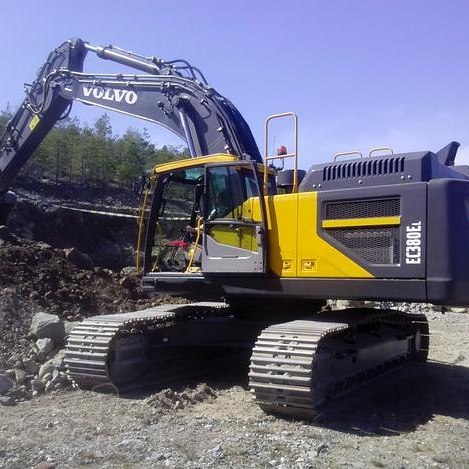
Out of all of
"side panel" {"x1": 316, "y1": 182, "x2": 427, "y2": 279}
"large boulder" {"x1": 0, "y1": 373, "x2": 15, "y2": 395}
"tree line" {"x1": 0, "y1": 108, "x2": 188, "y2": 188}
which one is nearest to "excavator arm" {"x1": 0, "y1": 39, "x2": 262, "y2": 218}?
"side panel" {"x1": 316, "y1": 182, "x2": 427, "y2": 279}

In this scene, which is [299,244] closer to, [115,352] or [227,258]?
[227,258]

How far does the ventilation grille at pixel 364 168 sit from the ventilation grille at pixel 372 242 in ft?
2.07

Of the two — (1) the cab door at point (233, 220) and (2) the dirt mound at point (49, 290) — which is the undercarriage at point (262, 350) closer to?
(1) the cab door at point (233, 220)

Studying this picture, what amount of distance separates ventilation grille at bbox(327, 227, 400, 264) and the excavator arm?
1.82 m

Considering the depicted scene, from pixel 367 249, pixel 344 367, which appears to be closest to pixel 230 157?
pixel 367 249

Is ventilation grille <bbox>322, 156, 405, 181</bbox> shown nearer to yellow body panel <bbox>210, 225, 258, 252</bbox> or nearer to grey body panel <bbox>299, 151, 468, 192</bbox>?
grey body panel <bbox>299, 151, 468, 192</bbox>

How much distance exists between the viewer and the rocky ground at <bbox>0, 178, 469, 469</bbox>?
16.9 ft

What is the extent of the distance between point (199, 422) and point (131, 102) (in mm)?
5583

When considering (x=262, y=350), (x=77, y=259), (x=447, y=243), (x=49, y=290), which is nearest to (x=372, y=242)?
(x=447, y=243)

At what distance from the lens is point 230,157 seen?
301 inches

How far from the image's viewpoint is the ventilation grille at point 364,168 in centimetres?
670

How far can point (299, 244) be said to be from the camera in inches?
272

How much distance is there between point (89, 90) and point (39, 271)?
340 cm

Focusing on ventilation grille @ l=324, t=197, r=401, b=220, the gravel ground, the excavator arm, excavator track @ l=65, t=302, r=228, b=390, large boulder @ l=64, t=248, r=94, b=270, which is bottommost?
the gravel ground
